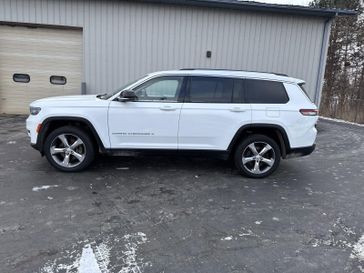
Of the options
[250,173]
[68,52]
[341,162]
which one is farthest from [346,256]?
[68,52]

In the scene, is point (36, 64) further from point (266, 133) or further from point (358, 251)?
point (358, 251)

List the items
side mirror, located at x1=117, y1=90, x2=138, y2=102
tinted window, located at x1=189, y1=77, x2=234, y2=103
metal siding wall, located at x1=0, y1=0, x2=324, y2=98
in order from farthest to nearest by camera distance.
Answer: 1. metal siding wall, located at x1=0, y1=0, x2=324, y2=98
2. tinted window, located at x1=189, y1=77, x2=234, y2=103
3. side mirror, located at x1=117, y1=90, x2=138, y2=102

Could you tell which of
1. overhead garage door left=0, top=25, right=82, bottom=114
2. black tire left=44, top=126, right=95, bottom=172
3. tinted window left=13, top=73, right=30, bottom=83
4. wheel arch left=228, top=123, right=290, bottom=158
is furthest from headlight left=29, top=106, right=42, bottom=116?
tinted window left=13, top=73, right=30, bottom=83

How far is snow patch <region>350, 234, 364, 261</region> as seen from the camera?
3287 mm

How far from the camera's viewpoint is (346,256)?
3.30 metres

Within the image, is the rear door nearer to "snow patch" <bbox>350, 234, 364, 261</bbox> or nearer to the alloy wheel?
the alloy wheel

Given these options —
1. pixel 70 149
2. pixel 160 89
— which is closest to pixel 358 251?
pixel 160 89

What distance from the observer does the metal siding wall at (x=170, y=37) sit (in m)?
9.76

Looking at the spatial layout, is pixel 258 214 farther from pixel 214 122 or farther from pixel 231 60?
pixel 231 60

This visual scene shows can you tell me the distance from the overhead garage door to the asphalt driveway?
179 inches

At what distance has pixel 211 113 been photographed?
5.27 metres

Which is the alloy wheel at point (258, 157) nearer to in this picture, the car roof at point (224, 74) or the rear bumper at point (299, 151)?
the rear bumper at point (299, 151)

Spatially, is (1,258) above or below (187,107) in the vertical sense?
below

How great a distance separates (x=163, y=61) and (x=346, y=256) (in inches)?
321
